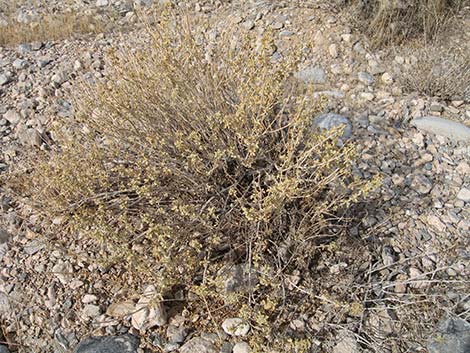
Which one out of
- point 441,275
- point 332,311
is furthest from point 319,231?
point 441,275

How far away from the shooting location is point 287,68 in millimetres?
2223

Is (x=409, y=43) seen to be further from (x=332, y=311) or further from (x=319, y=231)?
(x=332, y=311)

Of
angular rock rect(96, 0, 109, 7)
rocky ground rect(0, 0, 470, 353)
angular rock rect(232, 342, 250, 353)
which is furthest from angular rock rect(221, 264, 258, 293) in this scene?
angular rock rect(96, 0, 109, 7)

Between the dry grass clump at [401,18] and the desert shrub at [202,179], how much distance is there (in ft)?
4.83

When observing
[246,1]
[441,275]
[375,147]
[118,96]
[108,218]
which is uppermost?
[118,96]

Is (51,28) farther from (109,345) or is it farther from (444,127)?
(444,127)

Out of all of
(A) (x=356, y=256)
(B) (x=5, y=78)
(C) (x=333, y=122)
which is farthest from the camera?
(B) (x=5, y=78)

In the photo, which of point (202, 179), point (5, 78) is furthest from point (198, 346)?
point (5, 78)

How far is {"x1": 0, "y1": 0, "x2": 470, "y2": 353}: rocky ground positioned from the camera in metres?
2.11

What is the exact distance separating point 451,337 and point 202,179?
1.30m

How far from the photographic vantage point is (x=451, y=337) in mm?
1976

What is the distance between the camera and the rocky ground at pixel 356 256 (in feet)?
6.91

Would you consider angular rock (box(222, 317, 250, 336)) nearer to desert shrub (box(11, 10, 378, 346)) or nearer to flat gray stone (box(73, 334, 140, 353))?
desert shrub (box(11, 10, 378, 346))

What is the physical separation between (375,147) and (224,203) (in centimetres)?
112
